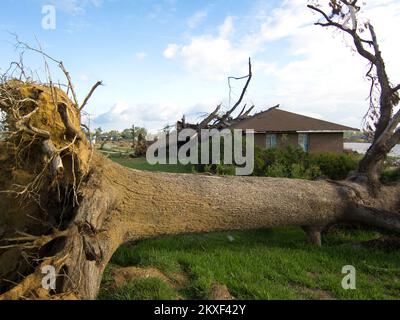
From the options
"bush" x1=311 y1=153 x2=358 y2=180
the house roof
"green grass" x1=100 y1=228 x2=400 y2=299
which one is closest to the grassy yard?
"green grass" x1=100 y1=228 x2=400 y2=299

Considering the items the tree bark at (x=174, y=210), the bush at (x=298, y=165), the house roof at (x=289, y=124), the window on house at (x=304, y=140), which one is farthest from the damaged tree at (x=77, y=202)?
the window on house at (x=304, y=140)

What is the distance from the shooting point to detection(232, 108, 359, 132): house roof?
81.2ft

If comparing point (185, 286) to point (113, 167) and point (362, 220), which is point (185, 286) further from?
point (362, 220)

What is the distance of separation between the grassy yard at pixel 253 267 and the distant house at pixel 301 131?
17.5 meters

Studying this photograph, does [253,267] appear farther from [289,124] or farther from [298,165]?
[289,124]

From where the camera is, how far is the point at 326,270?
5594 millimetres

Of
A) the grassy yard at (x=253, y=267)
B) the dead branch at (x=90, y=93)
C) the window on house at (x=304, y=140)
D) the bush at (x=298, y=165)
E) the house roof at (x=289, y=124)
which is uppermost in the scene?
the house roof at (x=289, y=124)

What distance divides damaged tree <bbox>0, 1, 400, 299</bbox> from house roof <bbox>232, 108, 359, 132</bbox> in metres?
18.1

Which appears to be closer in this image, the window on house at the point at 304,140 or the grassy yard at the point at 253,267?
the grassy yard at the point at 253,267

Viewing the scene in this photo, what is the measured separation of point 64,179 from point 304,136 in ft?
74.4

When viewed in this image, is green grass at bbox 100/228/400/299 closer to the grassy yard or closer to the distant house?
the grassy yard

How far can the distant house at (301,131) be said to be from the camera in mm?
24578

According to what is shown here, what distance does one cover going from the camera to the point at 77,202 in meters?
4.64

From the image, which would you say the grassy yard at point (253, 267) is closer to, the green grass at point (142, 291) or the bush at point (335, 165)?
the green grass at point (142, 291)
